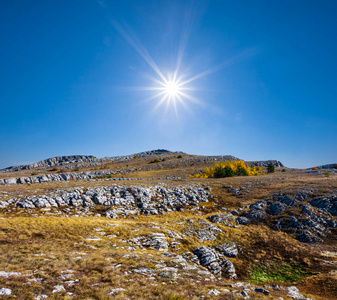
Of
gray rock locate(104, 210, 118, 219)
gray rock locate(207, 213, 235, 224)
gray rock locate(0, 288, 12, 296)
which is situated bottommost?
gray rock locate(207, 213, 235, 224)

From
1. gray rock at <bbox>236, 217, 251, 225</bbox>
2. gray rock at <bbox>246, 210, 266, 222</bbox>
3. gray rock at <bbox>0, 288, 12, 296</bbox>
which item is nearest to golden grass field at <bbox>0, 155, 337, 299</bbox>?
gray rock at <bbox>0, 288, 12, 296</bbox>

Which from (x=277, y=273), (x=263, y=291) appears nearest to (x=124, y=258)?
(x=263, y=291)

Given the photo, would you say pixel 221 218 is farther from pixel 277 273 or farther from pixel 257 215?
pixel 277 273

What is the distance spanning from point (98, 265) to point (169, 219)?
1699 cm

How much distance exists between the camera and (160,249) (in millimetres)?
18781

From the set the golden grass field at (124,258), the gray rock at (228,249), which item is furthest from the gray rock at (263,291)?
the gray rock at (228,249)

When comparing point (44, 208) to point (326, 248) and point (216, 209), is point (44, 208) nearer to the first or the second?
point (216, 209)

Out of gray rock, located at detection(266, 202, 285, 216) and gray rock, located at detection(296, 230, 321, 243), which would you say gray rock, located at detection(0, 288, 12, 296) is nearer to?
gray rock, located at detection(296, 230, 321, 243)

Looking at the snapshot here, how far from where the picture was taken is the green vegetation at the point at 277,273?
18.1 metres

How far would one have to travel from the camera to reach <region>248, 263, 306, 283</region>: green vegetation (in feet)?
59.4

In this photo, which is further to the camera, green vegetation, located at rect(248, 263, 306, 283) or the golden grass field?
green vegetation, located at rect(248, 263, 306, 283)

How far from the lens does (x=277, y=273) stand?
1928 centimetres

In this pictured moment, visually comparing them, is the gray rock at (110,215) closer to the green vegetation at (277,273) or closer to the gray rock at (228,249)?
the gray rock at (228,249)

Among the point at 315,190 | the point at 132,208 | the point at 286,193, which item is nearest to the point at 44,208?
the point at 132,208
